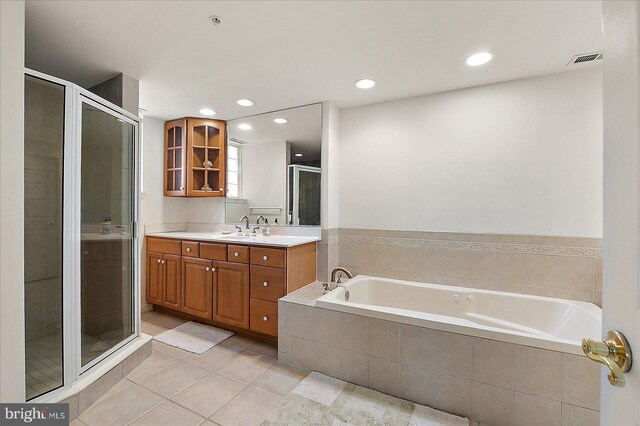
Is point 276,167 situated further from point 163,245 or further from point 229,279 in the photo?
point 163,245

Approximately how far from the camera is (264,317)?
2416mm

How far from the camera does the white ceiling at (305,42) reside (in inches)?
58.7

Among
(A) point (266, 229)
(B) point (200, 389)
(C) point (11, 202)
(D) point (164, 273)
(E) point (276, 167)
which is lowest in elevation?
(B) point (200, 389)

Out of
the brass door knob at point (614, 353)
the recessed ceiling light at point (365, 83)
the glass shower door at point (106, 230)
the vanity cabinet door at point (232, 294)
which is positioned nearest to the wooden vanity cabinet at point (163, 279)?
the vanity cabinet door at point (232, 294)

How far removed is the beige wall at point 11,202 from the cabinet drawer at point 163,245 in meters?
1.88

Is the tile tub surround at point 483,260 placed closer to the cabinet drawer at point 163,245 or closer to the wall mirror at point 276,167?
the wall mirror at point 276,167

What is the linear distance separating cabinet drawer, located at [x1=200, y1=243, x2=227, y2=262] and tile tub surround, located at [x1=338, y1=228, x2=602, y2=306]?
1.05 meters

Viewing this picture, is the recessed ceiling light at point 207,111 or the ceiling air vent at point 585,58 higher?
the recessed ceiling light at point 207,111

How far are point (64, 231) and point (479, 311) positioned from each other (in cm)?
302

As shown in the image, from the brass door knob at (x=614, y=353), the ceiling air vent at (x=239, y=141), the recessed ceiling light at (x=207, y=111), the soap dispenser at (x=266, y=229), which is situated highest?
the recessed ceiling light at (x=207, y=111)

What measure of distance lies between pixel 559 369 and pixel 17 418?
2.55m

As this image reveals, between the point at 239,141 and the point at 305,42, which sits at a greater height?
the point at 305,42

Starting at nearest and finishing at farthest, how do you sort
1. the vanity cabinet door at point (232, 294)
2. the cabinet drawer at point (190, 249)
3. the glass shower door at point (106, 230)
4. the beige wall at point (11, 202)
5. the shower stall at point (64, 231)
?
the beige wall at point (11, 202) < the shower stall at point (64, 231) < the glass shower door at point (106, 230) < the vanity cabinet door at point (232, 294) < the cabinet drawer at point (190, 249)

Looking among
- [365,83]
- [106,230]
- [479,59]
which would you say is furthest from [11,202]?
[479,59]
